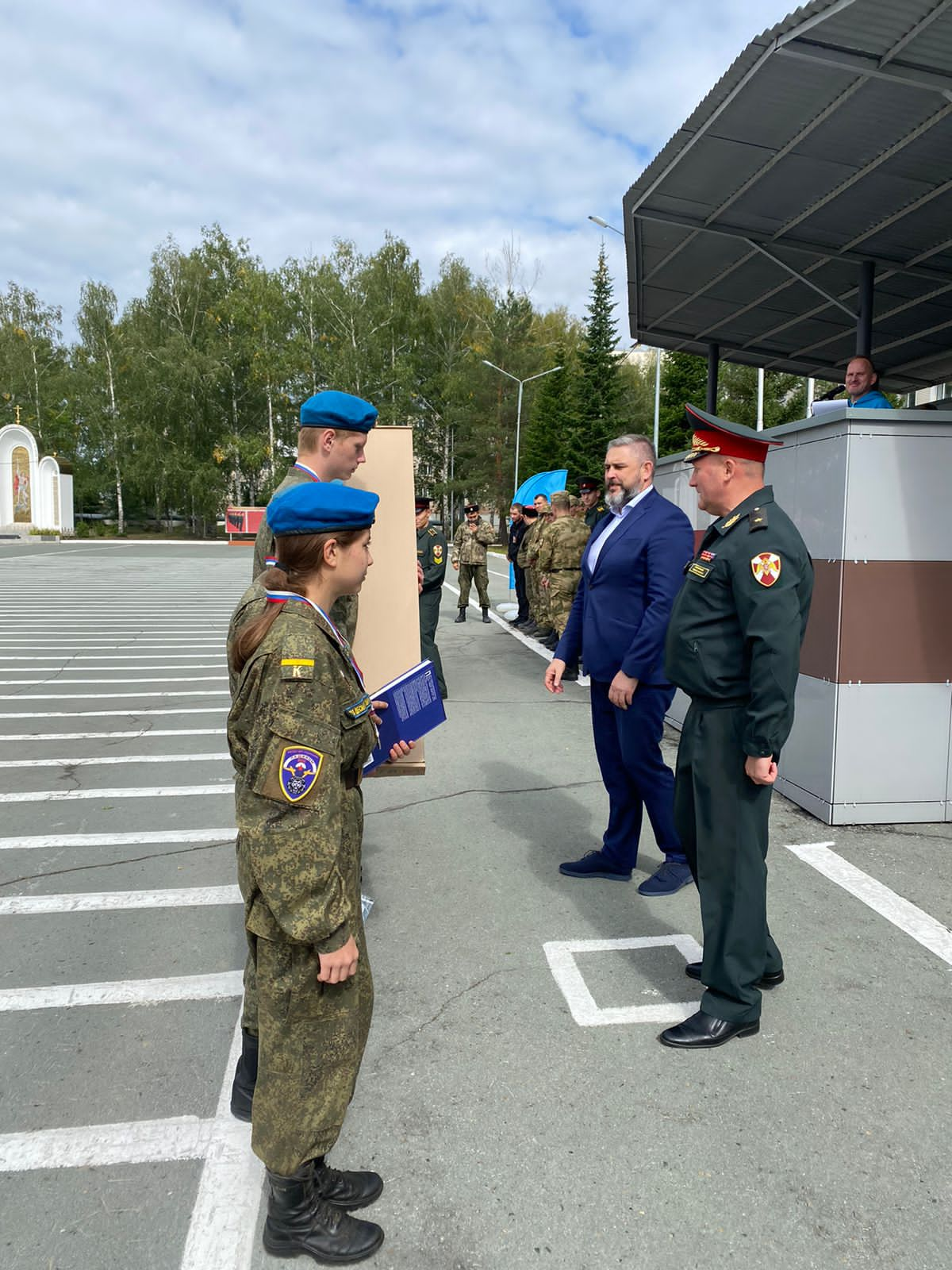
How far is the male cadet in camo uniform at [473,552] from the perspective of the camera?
14391mm

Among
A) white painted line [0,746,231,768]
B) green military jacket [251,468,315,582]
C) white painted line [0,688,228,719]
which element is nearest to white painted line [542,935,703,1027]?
green military jacket [251,468,315,582]

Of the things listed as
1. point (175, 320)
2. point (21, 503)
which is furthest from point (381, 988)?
point (175, 320)

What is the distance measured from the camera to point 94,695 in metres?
8.72

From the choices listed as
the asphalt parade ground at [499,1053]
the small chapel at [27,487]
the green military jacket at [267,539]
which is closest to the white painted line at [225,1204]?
the asphalt parade ground at [499,1053]

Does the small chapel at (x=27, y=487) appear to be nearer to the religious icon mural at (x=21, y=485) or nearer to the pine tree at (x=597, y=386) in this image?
the religious icon mural at (x=21, y=485)

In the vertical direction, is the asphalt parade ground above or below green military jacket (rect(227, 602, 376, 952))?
below

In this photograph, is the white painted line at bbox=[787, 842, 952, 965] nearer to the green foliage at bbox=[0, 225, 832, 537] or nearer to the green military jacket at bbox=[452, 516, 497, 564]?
the green military jacket at bbox=[452, 516, 497, 564]

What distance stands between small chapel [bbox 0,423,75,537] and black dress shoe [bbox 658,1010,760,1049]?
169ft

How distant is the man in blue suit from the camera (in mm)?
3900

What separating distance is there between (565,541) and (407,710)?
332 inches

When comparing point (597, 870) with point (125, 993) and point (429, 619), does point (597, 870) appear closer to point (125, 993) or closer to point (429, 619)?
point (125, 993)

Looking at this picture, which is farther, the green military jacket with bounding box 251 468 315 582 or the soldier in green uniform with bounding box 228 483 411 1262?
the green military jacket with bounding box 251 468 315 582

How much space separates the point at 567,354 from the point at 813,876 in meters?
56.8

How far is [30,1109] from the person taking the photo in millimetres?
2576
